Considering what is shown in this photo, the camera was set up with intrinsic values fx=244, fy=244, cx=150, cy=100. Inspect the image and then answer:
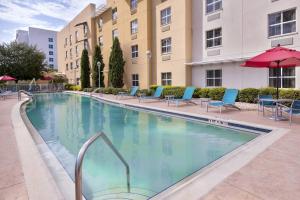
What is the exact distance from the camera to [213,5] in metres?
18.2

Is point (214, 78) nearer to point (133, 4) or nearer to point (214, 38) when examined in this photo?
point (214, 38)

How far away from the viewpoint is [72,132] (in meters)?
9.89

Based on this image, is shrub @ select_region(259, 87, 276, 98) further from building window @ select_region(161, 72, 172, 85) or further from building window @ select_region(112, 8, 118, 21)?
building window @ select_region(112, 8, 118, 21)

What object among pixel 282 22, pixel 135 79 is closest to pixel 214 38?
pixel 282 22

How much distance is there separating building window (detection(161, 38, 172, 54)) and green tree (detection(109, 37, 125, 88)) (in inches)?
246

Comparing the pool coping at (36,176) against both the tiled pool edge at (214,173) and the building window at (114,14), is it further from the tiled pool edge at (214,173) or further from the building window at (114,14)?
the building window at (114,14)

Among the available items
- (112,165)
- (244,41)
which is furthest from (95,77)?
(112,165)

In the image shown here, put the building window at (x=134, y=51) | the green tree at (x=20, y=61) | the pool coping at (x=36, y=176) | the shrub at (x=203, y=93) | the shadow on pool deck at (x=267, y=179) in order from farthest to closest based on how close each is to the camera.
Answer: the green tree at (x=20, y=61) → the building window at (x=134, y=51) → the shrub at (x=203, y=93) → the pool coping at (x=36, y=176) → the shadow on pool deck at (x=267, y=179)

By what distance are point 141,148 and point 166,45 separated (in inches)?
630

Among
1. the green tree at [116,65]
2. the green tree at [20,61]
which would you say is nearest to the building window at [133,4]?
the green tree at [116,65]

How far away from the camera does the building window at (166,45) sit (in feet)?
70.8

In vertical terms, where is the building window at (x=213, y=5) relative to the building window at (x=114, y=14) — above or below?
below

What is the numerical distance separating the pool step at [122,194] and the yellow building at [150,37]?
15.6 meters

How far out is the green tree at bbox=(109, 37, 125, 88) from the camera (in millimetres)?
26703
